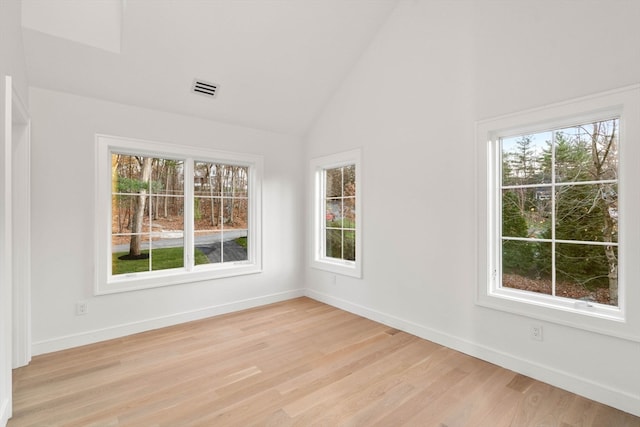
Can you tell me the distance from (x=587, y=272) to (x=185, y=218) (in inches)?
152

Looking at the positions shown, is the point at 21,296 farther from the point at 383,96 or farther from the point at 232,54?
the point at 383,96

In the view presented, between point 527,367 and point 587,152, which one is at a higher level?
point 587,152

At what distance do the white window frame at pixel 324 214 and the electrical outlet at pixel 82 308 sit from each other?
2656mm

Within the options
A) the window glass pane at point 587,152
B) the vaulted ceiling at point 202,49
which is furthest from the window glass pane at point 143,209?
the window glass pane at point 587,152

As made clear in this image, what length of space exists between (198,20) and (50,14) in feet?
3.73

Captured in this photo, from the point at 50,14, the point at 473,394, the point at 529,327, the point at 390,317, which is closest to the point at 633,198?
the point at 529,327

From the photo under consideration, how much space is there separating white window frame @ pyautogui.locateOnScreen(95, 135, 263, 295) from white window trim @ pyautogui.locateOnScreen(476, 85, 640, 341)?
8.99 feet

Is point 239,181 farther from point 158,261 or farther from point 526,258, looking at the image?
point 526,258

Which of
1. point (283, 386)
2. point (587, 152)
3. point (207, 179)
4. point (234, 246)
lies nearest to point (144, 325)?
point (234, 246)

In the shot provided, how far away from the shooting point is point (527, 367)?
249cm

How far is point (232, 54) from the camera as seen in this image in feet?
10.8

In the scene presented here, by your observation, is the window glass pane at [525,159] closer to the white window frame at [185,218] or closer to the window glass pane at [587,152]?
the window glass pane at [587,152]

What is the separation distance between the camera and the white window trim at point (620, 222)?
2041mm

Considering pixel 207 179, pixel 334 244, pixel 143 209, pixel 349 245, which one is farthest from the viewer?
pixel 334 244
